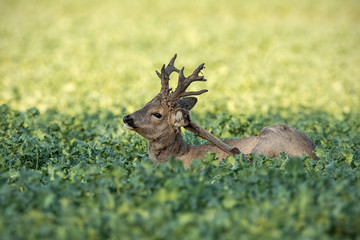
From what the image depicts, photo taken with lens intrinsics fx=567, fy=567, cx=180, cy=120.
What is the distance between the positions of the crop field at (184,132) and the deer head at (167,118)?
521mm

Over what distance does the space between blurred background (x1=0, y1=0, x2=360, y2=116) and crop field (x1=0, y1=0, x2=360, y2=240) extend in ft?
0.31

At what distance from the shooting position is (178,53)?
25062mm

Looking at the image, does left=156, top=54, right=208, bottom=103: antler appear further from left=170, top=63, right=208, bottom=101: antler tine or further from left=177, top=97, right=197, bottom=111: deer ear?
left=177, top=97, right=197, bottom=111: deer ear

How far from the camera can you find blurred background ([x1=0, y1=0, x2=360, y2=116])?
52.9 feet

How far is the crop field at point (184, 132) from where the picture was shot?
5125mm

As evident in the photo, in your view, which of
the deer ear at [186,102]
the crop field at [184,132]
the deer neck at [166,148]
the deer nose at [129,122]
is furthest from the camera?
the deer ear at [186,102]

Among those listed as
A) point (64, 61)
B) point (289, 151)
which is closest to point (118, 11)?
point (64, 61)

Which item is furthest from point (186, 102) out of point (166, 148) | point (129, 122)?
point (129, 122)

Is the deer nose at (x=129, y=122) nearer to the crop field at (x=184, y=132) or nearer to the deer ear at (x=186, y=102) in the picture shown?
the crop field at (x=184, y=132)

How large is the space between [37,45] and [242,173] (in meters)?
21.1

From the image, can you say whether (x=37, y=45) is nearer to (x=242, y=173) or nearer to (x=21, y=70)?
(x=21, y=70)

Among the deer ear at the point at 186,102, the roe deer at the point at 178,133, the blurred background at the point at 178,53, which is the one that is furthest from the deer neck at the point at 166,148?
the blurred background at the point at 178,53

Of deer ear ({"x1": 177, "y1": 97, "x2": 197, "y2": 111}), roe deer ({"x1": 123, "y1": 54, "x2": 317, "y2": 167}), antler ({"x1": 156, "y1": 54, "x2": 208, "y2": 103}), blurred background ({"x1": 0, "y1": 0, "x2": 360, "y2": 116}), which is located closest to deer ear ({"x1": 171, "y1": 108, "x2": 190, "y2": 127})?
roe deer ({"x1": 123, "y1": 54, "x2": 317, "y2": 167})

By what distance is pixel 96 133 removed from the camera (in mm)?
10711
